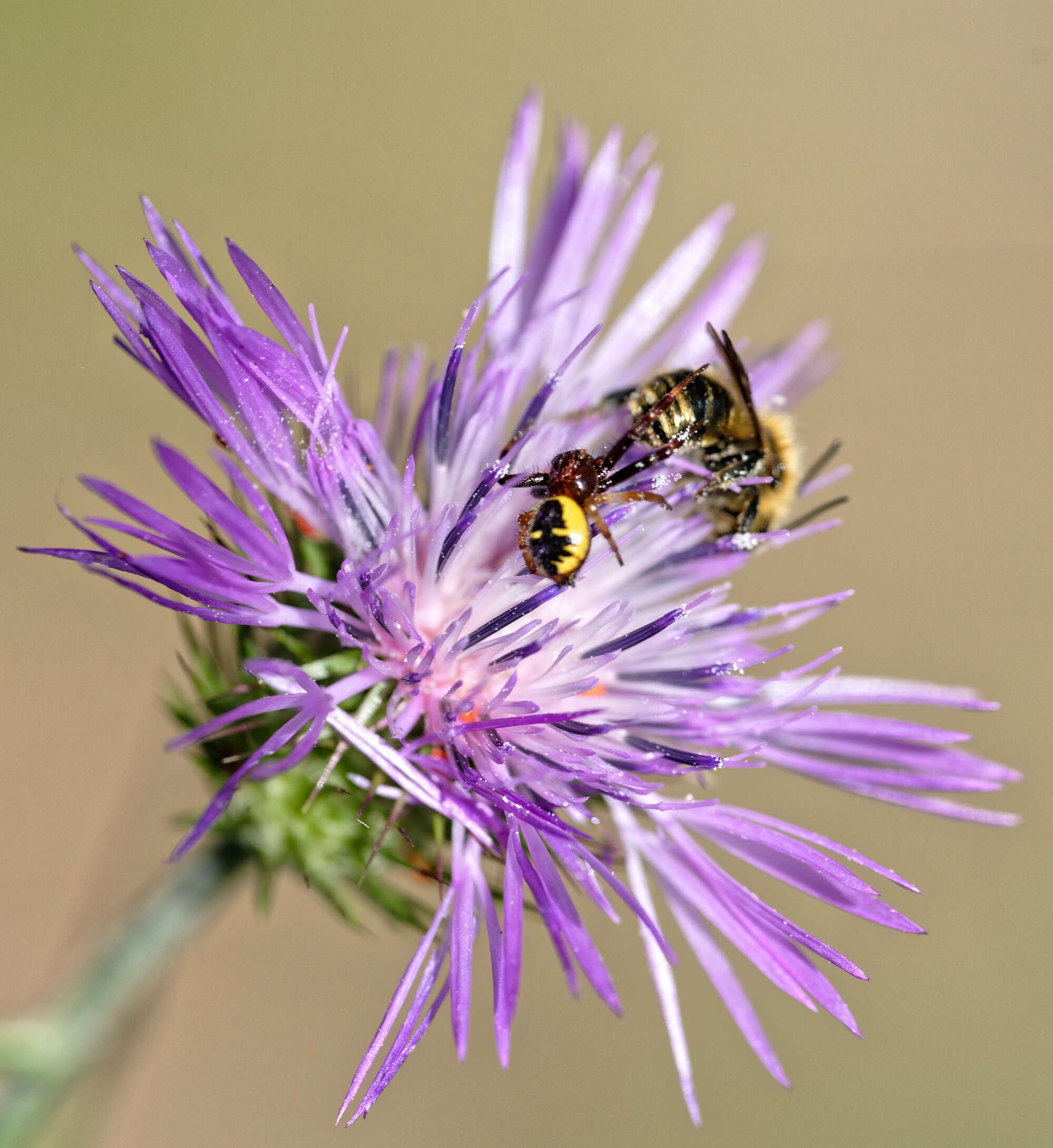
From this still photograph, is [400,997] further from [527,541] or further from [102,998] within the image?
[102,998]

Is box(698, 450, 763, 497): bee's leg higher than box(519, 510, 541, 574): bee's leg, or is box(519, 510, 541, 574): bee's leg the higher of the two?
box(698, 450, 763, 497): bee's leg

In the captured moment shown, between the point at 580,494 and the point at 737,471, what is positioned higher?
the point at 737,471

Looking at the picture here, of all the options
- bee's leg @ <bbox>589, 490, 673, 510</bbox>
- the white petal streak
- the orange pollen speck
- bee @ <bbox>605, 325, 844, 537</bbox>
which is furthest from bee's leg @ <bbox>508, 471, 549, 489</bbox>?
the white petal streak

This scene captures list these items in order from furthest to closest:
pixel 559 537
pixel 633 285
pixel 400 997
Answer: pixel 633 285, pixel 559 537, pixel 400 997

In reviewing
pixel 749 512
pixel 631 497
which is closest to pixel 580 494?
pixel 631 497

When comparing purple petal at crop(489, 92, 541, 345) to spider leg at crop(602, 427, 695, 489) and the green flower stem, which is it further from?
the green flower stem

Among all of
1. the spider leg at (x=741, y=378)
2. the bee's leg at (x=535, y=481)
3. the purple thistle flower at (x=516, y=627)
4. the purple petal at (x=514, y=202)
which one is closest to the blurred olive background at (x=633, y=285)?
the purple petal at (x=514, y=202)

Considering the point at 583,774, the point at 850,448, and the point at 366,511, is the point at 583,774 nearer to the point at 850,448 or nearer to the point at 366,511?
the point at 366,511
